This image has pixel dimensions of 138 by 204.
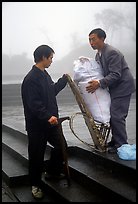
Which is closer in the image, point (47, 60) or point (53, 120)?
point (53, 120)

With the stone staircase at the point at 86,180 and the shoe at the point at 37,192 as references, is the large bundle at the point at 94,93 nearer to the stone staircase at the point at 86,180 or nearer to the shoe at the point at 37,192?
the stone staircase at the point at 86,180

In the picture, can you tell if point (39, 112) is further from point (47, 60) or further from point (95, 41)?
point (95, 41)

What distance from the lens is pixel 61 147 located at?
400 cm

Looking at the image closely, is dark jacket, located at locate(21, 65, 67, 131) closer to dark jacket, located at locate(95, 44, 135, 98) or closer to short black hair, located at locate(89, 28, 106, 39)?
dark jacket, located at locate(95, 44, 135, 98)

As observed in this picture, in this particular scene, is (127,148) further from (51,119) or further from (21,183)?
(21,183)

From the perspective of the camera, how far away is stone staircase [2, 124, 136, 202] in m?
3.60

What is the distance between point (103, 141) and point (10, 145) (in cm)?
233

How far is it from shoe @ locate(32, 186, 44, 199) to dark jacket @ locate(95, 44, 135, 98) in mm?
1620

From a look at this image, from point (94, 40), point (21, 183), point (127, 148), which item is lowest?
point (21, 183)

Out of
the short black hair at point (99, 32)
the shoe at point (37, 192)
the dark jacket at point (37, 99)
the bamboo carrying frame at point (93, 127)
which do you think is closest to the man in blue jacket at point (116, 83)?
the short black hair at point (99, 32)

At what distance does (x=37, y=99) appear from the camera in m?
3.71

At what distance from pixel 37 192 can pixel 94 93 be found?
1.55 metres

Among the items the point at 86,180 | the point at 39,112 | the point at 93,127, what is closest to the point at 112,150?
the point at 93,127

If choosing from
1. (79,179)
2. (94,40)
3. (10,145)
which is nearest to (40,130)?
(79,179)
